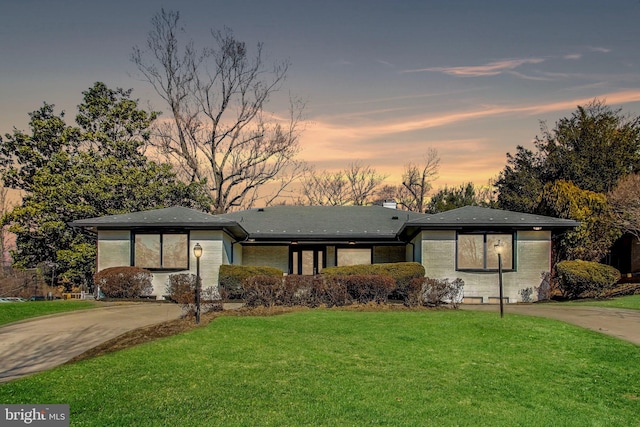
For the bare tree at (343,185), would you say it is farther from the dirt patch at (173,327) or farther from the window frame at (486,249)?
the dirt patch at (173,327)

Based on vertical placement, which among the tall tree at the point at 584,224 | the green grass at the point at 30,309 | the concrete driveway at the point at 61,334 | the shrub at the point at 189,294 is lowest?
the concrete driveway at the point at 61,334

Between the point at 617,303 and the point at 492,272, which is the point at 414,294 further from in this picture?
the point at 617,303

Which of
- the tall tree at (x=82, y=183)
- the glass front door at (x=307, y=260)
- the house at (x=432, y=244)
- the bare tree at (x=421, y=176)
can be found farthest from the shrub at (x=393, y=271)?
the bare tree at (x=421, y=176)

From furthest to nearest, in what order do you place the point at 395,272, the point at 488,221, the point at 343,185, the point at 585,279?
1. the point at 343,185
2. the point at 488,221
3. the point at 585,279
4. the point at 395,272

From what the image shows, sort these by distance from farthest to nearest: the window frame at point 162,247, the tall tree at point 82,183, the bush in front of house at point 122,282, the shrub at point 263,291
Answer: the tall tree at point 82,183
the window frame at point 162,247
the bush in front of house at point 122,282
the shrub at point 263,291

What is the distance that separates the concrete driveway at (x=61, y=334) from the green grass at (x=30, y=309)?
1.74ft

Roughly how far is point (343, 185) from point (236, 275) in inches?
1417

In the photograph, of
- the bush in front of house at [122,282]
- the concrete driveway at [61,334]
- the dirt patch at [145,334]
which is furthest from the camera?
the bush in front of house at [122,282]

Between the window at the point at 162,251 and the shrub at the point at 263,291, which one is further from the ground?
the window at the point at 162,251

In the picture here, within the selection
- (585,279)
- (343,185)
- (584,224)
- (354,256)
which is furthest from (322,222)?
(343,185)

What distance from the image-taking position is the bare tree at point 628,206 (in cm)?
2438

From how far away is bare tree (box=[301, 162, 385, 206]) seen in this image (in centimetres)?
5400

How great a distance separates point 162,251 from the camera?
2105 cm

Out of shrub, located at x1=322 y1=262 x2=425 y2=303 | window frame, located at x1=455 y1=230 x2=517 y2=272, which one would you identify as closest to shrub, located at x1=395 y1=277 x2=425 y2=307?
shrub, located at x1=322 y1=262 x2=425 y2=303
